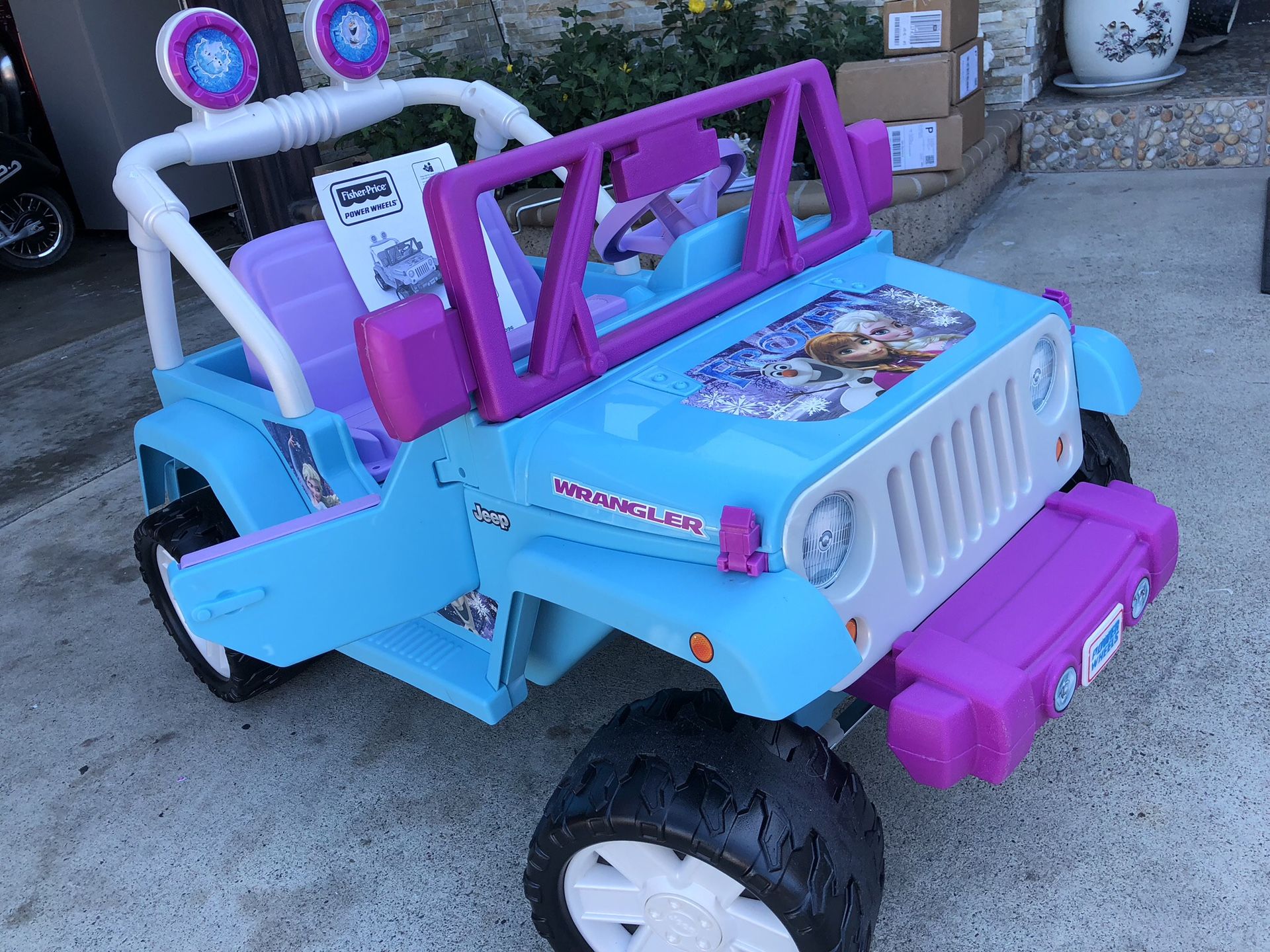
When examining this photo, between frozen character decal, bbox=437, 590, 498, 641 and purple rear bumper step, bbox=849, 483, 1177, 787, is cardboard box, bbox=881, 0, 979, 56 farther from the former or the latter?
frozen character decal, bbox=437, 590, 498, 641

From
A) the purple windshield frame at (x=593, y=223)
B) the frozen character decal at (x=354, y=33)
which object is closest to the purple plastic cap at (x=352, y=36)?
the frozen character decal at (x=354, y=33)

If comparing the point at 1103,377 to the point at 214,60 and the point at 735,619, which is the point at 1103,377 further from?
the point at 214,60

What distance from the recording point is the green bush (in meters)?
5.31

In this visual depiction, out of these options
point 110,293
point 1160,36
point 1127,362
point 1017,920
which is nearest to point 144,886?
point 1017,920

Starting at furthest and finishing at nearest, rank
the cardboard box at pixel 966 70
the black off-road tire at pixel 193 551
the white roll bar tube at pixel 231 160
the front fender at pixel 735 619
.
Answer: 1. the cardboard box at pixel 966 70
2. the black off-road tire at pixel 193 551
3. the white roll bar tube at pixel 231 160
4. the front fender at pixel 735 619

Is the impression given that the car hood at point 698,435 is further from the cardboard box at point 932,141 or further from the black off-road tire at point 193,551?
the cardboard box at point 932,141

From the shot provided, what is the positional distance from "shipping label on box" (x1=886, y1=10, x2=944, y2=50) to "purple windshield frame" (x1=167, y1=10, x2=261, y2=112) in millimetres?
2991

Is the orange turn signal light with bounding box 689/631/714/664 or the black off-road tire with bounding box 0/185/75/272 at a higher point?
the orange turn signal light with bounding box 689/631/714/664

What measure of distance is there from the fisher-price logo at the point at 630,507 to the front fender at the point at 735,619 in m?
0.06

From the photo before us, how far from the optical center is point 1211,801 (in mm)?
1998

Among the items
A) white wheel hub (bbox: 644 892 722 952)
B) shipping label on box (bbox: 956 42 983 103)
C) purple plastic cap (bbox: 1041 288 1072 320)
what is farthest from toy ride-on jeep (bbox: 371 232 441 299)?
shipping label on box (bbox: 956 42 983 103)

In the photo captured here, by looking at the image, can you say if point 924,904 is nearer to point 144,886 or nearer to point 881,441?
point 881,441

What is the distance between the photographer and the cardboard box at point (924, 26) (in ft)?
14.5

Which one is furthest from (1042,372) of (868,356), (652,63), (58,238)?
(58,238)
